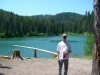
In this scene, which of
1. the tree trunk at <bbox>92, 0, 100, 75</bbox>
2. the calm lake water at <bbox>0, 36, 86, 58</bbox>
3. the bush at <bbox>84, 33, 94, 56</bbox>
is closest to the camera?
the tree trunk at <bbox>92, 0, 100, 75</bbox>

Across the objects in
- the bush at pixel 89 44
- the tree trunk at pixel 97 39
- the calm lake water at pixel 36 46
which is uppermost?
the tree trunk at pixel 97 39

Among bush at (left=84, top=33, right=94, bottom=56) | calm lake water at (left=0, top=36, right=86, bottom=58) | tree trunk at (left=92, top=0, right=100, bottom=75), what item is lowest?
calm lake water at (left=0, top=36, right=86, bottom=58)

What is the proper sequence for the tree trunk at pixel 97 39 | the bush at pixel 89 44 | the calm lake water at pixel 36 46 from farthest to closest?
the calm lake water at pixel 36 46, the bush at pixel 89 44, the tree trunk at pixel 97 39

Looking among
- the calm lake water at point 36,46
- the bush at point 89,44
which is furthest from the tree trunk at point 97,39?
the calm lake water at point 36,46

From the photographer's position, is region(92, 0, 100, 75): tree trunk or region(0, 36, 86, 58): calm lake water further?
region(0, 36, 86, 58): calm lake water

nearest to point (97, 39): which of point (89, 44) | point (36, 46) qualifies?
point (89, 44)

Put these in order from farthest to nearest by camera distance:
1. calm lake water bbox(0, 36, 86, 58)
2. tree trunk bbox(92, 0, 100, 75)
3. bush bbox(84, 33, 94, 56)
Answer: calm lake water bbox(0, 36, 86, 58), bush bbox(84, 33, 94, 56), tree trunk bbox(92, 0, 100, 75)

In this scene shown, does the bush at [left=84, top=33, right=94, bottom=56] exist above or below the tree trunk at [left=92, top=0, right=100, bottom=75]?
below

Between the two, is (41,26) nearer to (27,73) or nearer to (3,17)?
(3,17)

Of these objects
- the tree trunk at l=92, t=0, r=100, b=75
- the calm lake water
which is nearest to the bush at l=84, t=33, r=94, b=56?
the calm lake water

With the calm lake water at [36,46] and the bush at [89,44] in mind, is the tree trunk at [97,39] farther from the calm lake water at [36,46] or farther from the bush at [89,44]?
the calm lake water at [36,46]

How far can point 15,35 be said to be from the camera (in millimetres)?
133500

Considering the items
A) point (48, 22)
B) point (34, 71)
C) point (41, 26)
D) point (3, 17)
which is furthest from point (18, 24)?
point (34, 71)

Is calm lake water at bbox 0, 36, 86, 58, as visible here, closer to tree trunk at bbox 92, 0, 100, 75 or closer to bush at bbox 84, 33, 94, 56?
bush at bbox 84, 33, 94, 56
